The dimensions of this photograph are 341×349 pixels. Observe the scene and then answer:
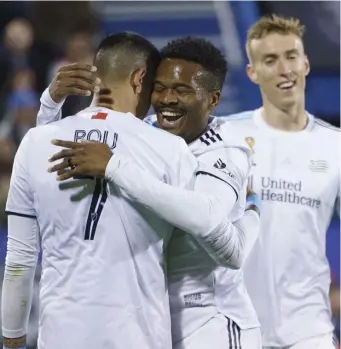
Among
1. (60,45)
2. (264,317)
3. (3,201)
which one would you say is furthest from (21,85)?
(264,317)

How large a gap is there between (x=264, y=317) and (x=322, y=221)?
1.56ft

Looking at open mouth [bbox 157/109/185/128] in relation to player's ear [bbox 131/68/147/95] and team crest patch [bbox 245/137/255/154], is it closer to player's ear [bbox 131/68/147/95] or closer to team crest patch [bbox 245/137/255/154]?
player's ear [bbox 131/68/147/95]

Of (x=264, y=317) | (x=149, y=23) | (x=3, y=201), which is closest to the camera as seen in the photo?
(x=264, y=317)

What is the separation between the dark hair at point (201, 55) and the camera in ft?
9.21

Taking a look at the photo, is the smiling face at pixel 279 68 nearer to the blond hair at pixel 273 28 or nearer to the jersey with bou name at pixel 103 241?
the blond hair at pixel 273 28

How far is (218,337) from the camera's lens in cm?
264

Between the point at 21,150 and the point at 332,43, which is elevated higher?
the point at 332,43

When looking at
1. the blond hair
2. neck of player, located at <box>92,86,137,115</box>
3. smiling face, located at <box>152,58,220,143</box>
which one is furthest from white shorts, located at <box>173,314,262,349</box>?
the blond hair

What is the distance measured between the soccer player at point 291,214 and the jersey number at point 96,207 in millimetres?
1236

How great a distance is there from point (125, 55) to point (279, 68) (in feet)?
4.52

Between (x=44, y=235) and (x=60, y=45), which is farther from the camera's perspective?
(x=60, y=45)

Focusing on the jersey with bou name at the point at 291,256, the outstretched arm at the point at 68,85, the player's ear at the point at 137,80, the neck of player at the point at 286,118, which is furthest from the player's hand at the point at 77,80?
the neck of player at the point at 286,118

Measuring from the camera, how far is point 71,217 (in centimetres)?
247

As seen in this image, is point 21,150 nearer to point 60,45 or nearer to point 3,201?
point 3,201
